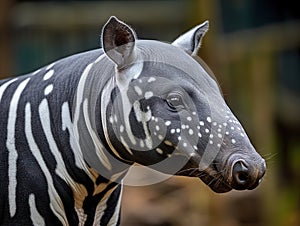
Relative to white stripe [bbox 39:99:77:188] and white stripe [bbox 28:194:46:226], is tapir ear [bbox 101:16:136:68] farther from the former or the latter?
white stripe [bbox 28:194:46:226]

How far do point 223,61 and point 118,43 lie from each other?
4.33 meters

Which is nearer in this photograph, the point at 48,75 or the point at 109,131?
the point at 109,131

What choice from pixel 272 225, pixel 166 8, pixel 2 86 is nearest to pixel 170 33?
pixel 166 8

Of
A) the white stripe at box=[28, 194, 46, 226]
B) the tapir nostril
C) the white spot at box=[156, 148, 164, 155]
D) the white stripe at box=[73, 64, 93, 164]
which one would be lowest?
the white stripe at box=[28, 194, 46, 226]

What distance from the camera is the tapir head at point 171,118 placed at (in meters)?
3.54

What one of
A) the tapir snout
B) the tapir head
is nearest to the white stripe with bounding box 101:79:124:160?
the tapir head

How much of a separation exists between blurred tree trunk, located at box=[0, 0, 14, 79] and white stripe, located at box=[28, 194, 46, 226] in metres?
3.89

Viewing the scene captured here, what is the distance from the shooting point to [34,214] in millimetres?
3787

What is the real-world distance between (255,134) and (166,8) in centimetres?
156

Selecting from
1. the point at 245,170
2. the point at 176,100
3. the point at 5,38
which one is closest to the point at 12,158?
the point at 176,100

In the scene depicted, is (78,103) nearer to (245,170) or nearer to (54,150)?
(54,150)

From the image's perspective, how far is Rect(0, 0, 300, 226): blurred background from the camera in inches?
304

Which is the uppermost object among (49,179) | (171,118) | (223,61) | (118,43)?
(118,43)

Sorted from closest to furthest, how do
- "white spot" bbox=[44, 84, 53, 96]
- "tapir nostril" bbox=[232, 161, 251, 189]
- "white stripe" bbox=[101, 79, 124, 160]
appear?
"tapir nostril" bbox=[232, 161, 251, 189]
"white stripe" bbox=[101, 79, 124, 160]
"white spot" bbox=[44, 84, 53, 96]
